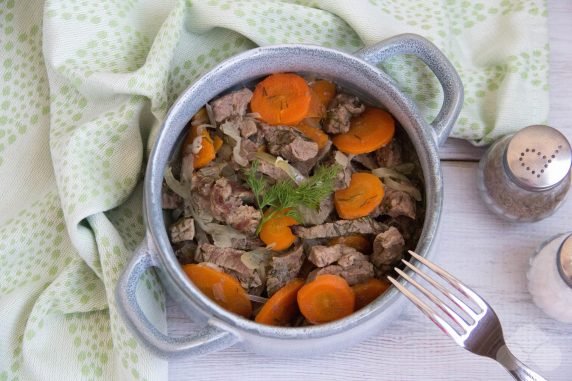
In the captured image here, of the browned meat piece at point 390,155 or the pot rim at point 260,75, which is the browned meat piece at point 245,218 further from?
the browned meat piece at point 390,155

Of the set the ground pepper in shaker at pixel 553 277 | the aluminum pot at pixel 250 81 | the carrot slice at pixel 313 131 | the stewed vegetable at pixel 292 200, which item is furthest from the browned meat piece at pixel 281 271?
the ground pepper in shaker at pixel 553 277

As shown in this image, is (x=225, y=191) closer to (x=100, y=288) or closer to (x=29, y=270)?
(x=100, y=288)

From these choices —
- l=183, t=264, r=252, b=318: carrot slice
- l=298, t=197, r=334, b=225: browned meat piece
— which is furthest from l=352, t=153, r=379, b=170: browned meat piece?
l=183, t=264, r=252, b=318: carrot slice

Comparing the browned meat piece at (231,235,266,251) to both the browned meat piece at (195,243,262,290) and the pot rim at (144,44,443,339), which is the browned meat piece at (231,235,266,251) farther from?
the pot rim at (144,44,443,339)

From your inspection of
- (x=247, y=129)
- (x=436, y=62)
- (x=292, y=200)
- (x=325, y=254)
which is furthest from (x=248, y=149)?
(x=436, y=62)

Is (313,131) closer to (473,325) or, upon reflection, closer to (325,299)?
(325,299)

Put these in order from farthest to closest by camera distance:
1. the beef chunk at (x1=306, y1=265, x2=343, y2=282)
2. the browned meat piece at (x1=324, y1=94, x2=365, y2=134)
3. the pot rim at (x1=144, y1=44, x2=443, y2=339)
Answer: the browned meat piece at (x1=324, y1=94, x2=365, y2=134) < the beef chunk at (x1=306, y1=265, x2=343, y2=282) < the pot rim at (x1=144, y1=44, x2=443, y2=339)

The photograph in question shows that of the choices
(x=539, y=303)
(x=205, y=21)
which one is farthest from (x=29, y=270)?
(x=539, y=303)
